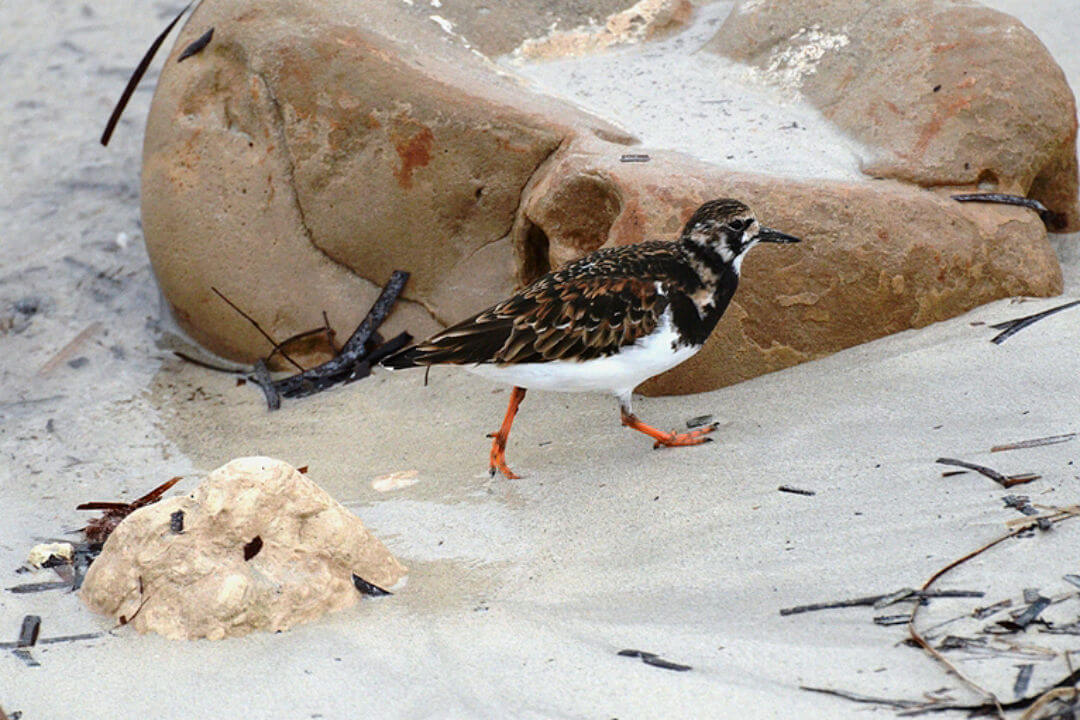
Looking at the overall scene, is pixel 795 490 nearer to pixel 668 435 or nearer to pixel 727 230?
pixel 668 435

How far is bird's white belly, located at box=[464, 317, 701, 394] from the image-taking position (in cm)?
482

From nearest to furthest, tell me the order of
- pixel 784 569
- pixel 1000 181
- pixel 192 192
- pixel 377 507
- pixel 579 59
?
pixel 784 569
pixel 377 507
pixel 1000 181
pixel 192 192
pixel 579 59

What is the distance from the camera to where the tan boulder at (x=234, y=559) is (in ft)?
12.0

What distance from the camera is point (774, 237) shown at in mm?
5031

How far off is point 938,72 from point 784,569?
334 cm

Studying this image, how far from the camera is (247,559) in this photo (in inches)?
148

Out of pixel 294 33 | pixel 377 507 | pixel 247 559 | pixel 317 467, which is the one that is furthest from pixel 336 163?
pixel 247 559

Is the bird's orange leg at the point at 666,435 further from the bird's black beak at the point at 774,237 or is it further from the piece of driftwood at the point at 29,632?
the piece of driftwood at the point at 29,632

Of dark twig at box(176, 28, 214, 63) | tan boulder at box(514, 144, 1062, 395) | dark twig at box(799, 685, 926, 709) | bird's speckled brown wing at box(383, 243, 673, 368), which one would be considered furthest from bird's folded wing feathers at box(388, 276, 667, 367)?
dark twig at box(176, 28, 214, 63)

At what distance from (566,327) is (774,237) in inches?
38.4

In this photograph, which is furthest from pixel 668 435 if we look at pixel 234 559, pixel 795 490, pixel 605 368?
pixel 234 559

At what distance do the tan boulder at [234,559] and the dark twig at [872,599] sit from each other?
4.63ft

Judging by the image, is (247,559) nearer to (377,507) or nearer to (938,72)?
(377,507)

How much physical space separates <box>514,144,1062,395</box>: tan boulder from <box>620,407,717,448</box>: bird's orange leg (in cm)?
51
